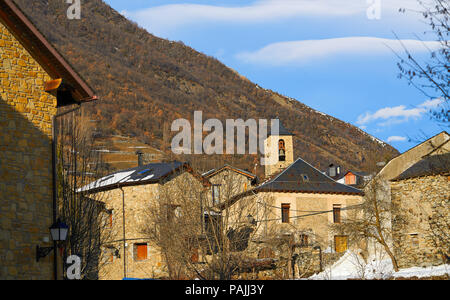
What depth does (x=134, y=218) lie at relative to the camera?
3853cm

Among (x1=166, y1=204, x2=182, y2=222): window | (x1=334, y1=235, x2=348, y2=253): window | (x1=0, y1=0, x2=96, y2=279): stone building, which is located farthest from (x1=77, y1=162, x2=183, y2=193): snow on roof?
(x1=0, y1=0, x2=96, y2=279): stone building

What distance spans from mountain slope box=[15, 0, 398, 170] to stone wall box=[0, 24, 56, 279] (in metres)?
75.6

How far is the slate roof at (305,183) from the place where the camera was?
46.1 metres

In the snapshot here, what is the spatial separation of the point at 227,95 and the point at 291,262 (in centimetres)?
14181

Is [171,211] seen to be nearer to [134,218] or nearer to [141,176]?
[134,218]

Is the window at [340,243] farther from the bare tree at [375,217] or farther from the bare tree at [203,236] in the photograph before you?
the bare tree at [203,236]

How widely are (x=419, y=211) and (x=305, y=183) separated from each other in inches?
545

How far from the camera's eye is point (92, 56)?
15150 cm

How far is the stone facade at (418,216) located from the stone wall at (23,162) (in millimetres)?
22183

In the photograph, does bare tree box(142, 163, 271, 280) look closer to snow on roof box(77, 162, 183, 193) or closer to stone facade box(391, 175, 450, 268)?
snow on roof box(77, 162, 183, 193)

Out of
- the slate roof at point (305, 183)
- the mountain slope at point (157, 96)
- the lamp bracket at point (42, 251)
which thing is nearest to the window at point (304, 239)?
the slate roof at point (305, 183)
